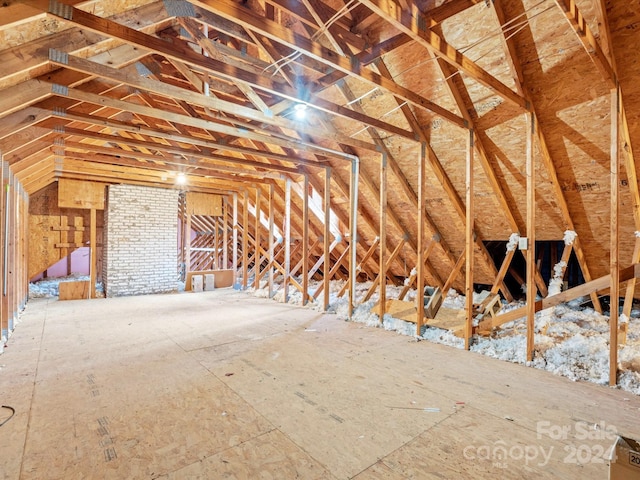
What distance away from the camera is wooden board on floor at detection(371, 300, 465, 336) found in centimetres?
400

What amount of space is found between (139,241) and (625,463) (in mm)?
8245

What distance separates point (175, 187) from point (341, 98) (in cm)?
546

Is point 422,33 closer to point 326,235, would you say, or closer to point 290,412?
point 290,412

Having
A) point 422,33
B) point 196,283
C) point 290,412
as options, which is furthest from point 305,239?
point 422,33

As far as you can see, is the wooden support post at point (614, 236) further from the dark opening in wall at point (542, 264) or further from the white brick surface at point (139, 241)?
the white brick surface at point (139, 241)

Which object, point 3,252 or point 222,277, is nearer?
point 3,252

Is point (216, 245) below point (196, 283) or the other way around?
the other way around

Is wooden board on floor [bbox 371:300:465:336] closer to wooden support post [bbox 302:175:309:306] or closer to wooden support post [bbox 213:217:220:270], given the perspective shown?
wooden support post [bbox 302:175:309:306]

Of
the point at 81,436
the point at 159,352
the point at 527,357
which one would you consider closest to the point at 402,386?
the point at 527,357

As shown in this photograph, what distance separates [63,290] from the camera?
664cm

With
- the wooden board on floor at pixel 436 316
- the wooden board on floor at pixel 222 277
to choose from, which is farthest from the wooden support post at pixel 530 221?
the wooden board on floor at pixel 222 277

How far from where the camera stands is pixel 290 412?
218 cm

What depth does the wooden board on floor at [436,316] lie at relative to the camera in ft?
13.1

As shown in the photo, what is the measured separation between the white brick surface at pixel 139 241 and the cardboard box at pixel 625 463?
810 centimetres
